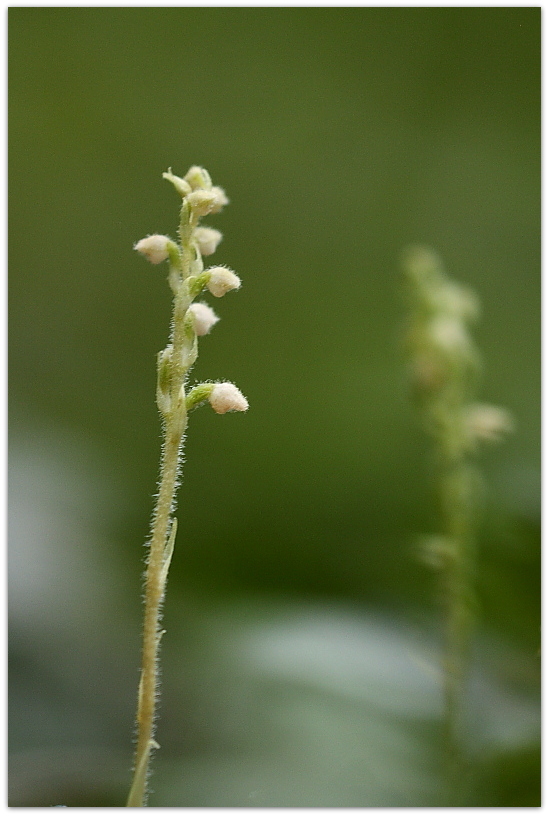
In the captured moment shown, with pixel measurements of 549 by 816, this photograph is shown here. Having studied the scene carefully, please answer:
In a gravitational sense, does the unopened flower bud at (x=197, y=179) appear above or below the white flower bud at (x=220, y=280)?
above

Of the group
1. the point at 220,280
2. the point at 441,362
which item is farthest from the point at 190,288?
the point at 441,362

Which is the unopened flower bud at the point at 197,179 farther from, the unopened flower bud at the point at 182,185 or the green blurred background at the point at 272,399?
the green blurred background at the point at 272,399

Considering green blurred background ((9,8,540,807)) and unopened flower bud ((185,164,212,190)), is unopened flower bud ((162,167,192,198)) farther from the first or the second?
green blurred background ((9,8,540,807))

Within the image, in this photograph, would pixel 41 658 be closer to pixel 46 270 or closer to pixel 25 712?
pixel 25 712

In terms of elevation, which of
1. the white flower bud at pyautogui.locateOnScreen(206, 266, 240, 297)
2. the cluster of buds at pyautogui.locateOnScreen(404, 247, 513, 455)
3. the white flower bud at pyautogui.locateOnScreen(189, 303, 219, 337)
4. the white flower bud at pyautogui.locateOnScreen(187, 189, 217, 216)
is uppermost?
the cluster of buds at pyautogui.locateOnScreen(404, 247, 513, 455)

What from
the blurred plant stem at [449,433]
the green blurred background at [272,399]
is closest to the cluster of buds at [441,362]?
the blurred plant stem at [449,433]

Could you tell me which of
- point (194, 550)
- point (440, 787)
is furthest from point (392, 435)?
point (440, 787)

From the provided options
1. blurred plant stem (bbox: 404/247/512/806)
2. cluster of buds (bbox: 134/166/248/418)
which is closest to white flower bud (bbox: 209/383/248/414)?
cluster of buds (bbox: 134/166/248/418)
